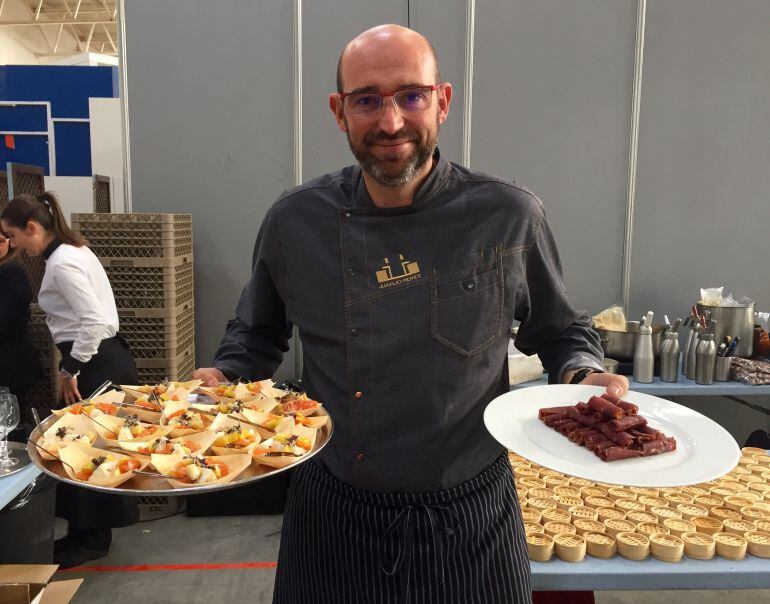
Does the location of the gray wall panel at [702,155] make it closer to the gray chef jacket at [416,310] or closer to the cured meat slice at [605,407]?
the gray chef jacket at [416,310]

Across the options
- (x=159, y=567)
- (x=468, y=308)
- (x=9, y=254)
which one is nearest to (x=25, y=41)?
(x=9, y=254)

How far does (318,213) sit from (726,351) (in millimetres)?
2938

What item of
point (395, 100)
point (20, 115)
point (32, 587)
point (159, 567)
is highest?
point (20, 115)

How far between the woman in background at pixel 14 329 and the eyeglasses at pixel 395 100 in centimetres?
333

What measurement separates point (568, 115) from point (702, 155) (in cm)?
95

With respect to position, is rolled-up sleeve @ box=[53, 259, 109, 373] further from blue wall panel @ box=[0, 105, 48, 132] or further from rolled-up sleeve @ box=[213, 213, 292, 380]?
blue wall panel @ box=[0, 105, 48, 132]

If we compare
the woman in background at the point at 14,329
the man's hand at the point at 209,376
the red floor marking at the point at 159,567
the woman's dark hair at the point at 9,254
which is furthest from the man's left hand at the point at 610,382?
the woman's dark hair at the point at 9,254

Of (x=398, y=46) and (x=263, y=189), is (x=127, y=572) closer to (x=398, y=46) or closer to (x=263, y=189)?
(x=263, y=189)

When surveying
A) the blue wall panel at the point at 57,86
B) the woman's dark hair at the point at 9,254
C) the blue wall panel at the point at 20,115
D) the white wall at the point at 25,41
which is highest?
the white wall at the point at 25,41

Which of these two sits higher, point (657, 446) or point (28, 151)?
point (28, 151)

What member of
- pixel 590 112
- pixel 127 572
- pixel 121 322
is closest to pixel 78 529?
pixel 127 572

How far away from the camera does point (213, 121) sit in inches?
165

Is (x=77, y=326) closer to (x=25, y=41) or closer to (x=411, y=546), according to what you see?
(x=411, y=546)

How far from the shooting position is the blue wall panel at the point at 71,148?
24.6 feet
